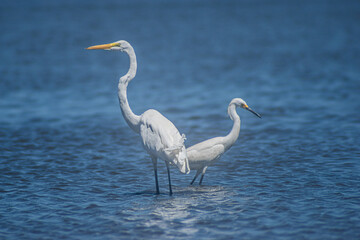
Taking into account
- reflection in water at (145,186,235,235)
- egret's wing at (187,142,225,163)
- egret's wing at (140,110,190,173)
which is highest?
egret's wing at (140,110,190,173)

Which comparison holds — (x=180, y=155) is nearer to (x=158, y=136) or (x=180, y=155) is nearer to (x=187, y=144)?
(x=158, y=136)

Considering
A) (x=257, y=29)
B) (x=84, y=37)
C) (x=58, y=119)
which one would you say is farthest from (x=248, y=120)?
(x=257, y=29)

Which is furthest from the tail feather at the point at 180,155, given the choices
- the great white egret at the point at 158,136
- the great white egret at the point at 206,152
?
the great white egret at the point at 206,152

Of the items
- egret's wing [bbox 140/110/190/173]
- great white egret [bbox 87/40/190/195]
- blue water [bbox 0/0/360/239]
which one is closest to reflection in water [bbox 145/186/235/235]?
blue water [bbox 0/0/360/239]

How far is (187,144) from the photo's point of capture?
13.5 metres

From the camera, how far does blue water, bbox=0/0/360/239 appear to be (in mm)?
8195

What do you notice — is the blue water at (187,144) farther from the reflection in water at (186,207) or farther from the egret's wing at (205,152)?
the egret's wing at (205,152)

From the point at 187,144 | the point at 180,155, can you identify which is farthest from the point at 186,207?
the point at 187,144

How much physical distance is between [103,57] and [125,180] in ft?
84.3

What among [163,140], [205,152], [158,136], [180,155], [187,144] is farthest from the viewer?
[187,144]

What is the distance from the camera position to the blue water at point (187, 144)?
26.9 ft

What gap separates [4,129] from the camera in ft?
50.9

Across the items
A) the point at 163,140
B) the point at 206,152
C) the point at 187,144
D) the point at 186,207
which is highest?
the point at 163,140

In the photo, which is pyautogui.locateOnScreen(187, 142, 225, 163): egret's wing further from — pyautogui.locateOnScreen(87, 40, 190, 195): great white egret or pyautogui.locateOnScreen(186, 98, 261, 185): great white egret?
pyautogui.locateOnScreen(87, 40, 190, 195): great white egret
